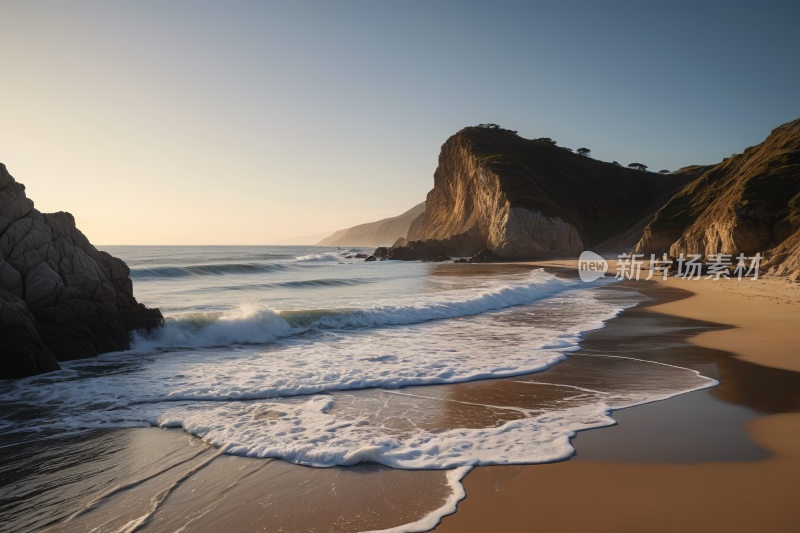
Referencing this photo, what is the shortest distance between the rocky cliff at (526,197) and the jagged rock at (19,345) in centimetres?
4679

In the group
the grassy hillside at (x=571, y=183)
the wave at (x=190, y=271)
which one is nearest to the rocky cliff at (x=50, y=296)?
the wave at (x=190, y=271)

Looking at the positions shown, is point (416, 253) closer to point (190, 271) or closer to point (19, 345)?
point (190, 271)

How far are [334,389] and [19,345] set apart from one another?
530cm

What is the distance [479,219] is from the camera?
197ft

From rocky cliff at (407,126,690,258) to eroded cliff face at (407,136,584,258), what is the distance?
0.11m

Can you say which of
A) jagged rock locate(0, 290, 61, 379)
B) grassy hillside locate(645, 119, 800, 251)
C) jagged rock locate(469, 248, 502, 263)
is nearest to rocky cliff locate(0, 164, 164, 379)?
jagged rock locate(0, 290, 61, 379)

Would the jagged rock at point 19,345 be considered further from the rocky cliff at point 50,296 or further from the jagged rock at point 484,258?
the jagged rock at point 484,258

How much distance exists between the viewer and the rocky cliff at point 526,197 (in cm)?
5088

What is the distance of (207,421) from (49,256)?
21.9ft

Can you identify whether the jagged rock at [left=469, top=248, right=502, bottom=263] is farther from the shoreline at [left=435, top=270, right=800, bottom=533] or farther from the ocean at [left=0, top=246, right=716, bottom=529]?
the shoreline at [left=435, top=270, right=800, bottom=533]

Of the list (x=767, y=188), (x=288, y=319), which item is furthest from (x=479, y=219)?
(x=288, y=319)

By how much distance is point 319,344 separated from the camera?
9461mm

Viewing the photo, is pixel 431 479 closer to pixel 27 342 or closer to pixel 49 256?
pixel 27 342

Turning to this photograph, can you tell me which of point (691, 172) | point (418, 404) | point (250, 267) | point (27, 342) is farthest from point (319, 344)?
point (691, 172)
